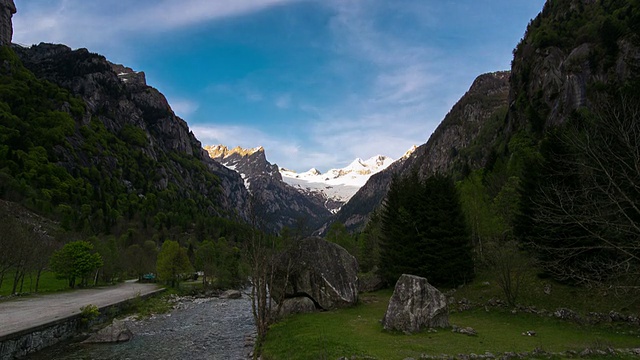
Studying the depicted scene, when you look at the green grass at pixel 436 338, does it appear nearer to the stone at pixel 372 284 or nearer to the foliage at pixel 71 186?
the stone at pixel 372 284

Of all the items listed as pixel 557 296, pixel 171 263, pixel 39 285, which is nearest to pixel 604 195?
pixel 557 296

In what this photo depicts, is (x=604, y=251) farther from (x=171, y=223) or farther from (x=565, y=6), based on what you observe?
Answer: (x=171, y=223)

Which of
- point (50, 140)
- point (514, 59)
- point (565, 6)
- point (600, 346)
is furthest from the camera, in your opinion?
point (50, 140)

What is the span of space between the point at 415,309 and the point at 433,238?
1913 centimetres

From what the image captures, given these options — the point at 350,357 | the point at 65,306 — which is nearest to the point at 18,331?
the point at 65,306

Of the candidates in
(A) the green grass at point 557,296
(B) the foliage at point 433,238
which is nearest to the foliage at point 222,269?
(B) the foliage at point 433,238

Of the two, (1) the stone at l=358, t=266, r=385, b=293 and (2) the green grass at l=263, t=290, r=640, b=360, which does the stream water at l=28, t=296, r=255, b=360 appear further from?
(1) the stone at l=358, t=266, r=385, b=293

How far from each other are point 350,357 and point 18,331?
82.0ft

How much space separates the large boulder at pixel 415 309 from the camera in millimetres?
25141

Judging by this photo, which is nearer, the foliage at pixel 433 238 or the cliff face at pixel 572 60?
the foliage at pixel 433 238

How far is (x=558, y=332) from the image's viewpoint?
22.9 meters

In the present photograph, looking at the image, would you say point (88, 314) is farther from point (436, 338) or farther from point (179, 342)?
point (436, 338)

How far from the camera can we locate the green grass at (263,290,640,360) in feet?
62.7

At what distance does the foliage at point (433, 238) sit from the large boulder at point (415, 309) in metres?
16.8
